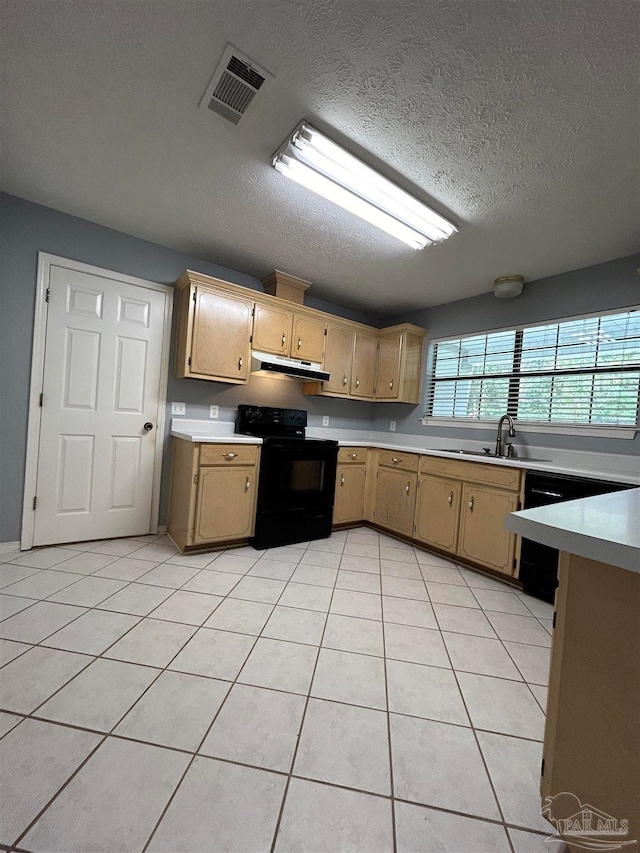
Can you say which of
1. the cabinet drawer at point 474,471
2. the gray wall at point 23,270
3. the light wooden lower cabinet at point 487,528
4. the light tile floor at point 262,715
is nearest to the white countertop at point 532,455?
the cabinet drawer at point 474,471

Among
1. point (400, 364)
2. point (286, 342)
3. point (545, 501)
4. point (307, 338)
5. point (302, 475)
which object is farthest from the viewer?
point (400, 364)

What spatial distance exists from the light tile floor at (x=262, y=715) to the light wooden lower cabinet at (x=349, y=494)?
3.91ft

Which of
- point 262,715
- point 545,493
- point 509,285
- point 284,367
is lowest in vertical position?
point 262,715

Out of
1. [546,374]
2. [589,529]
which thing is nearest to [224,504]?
[589,529]

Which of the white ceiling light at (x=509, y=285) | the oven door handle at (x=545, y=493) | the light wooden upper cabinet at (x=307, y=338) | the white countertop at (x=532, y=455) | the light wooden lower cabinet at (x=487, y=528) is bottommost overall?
the light wooden lower cabinet at (x=487, y=528)

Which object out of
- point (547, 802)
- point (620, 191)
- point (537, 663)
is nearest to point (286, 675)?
point (547, 802)

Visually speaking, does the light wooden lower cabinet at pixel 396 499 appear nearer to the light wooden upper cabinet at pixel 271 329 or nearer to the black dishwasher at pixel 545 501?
the black dishwasher at pixel 545 501

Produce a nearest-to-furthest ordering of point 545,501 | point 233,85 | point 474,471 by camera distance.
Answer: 1. point 233,85
2. point 545,501
3. point 474,471

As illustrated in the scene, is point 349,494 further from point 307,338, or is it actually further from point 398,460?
point 307,338

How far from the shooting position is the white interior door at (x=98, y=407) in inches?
99.3

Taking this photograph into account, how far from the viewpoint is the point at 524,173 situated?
176cm

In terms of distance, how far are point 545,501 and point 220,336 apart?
2766mm

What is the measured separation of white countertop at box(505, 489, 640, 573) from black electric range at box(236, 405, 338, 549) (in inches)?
87.6

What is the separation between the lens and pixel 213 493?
8.70 ft
